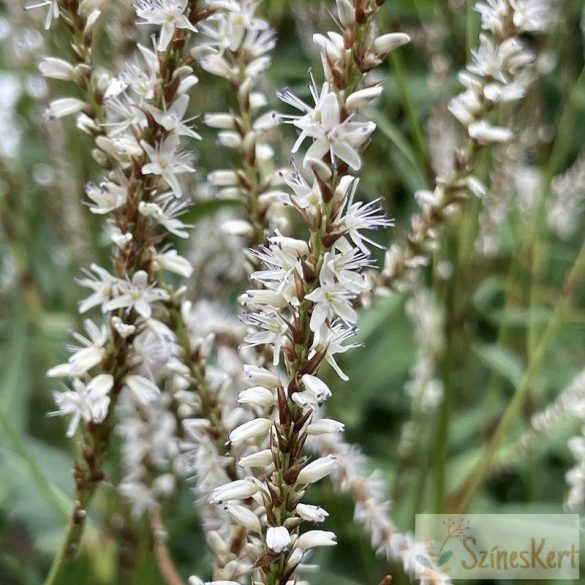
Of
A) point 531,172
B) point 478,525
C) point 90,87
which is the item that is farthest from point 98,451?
point 531,172

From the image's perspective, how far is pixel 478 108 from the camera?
0.44 m

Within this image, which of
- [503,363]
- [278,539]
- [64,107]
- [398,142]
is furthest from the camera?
[503,363]

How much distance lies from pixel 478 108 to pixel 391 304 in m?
A: 0.33

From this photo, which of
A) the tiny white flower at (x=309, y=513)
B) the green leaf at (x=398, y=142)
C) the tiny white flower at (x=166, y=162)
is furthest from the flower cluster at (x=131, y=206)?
the green leaf at (x=398, y=142)

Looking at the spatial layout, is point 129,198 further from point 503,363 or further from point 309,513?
point 503,363

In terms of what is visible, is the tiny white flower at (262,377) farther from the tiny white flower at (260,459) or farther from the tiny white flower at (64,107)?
the tiny white flower at (64,107)

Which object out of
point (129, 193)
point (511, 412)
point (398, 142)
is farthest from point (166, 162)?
point (511, 412)

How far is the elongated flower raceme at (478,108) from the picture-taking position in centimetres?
43

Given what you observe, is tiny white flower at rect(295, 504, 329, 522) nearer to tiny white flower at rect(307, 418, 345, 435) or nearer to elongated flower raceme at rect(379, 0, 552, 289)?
tiny white flower at rect(307, 418, 345, 435)

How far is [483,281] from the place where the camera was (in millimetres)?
852

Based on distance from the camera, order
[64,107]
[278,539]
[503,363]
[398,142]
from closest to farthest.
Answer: [278,539]
[64,107]
[398,142]
[503,363]

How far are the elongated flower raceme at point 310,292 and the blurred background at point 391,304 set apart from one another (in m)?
0.22

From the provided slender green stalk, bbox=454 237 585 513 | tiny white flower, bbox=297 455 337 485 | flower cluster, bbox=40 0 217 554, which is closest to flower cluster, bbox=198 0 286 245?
flower cluster, bbox=40 0 217 554

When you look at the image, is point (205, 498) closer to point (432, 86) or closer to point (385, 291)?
point (385, 291)
